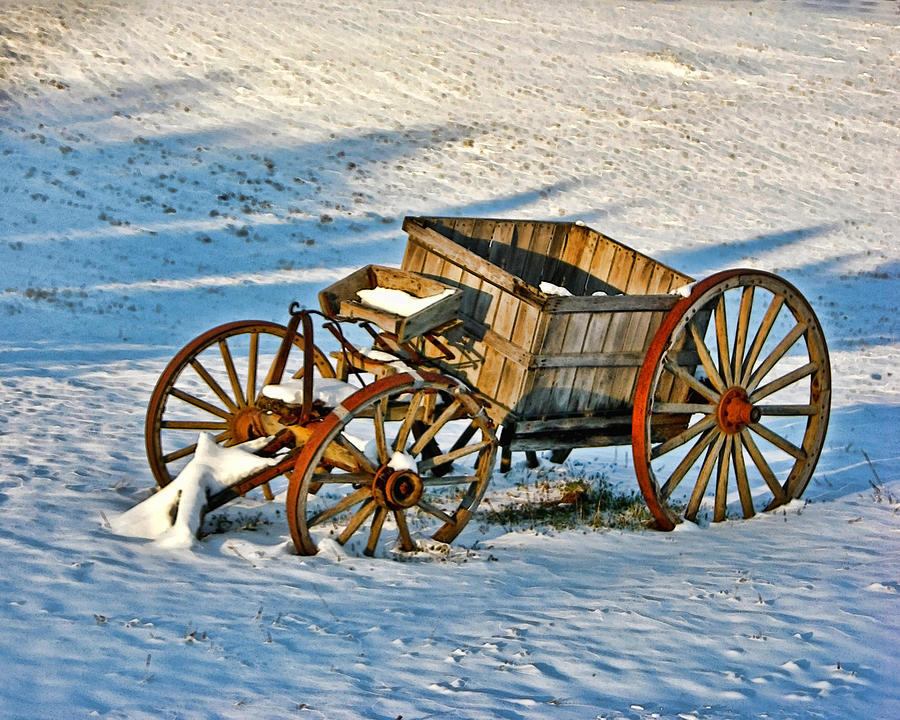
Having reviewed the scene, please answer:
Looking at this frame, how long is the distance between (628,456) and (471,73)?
73.9 feet

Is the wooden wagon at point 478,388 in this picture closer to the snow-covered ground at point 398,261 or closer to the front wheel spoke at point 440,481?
→ the front wheel spoke at point 440,481

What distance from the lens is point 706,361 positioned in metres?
6.38

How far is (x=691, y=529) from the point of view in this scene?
258 inches

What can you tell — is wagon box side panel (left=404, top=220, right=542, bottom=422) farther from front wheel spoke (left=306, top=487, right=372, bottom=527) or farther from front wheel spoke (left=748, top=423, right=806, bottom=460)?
front wheel spoke (left=748, top=423, right=806, bottom=460)

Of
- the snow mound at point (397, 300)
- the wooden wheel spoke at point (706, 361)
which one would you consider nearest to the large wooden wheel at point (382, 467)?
the snow mound at point (397, 300)

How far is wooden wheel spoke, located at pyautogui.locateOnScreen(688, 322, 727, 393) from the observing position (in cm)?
635

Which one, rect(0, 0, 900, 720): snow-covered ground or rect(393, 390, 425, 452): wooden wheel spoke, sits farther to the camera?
rect(393, 390, 425, 452): wooden wheel spoke

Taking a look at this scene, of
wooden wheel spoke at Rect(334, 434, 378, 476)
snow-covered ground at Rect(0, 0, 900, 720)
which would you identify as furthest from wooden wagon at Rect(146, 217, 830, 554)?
snow-covered ground at Rect(0, 0, 900, 720)

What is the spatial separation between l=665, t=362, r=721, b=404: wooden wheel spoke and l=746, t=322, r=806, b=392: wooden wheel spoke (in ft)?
0.95

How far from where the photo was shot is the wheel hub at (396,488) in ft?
18.0

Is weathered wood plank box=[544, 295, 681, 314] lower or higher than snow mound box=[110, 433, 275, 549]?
higher

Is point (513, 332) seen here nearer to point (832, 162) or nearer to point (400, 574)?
point (400, 574)

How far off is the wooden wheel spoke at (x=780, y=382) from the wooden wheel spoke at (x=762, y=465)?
0.24m

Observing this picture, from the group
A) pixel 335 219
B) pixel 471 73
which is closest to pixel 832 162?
pixel 471 73
